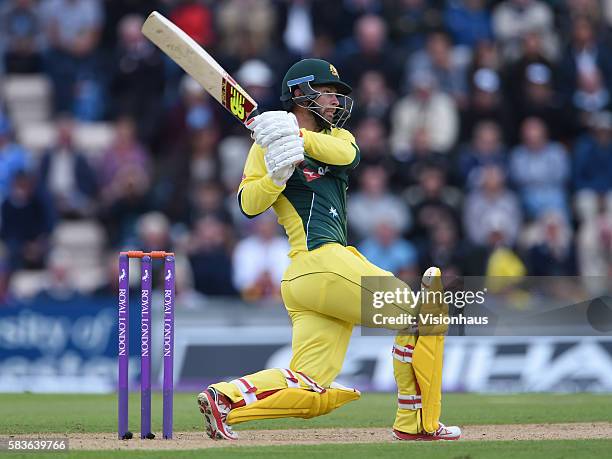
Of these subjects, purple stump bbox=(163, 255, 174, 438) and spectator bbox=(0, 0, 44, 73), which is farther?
spectator bbox=(0, 0, 44, 73)

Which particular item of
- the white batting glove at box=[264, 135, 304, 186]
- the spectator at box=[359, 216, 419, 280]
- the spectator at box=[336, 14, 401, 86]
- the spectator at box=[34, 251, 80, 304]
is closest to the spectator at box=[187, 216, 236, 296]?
the spectator at box=[34, 251, 80, 304]

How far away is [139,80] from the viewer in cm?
1641

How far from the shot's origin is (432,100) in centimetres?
1560

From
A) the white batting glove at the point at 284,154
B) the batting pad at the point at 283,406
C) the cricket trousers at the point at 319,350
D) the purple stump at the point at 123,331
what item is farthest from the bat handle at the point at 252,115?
the batting pad at the point at 283,406

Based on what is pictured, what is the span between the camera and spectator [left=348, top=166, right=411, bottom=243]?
14.7 m

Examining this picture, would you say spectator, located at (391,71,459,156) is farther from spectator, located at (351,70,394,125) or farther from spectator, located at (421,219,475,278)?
spectator, located at (421,219,475,278)

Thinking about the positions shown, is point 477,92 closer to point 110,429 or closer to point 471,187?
point 471,187

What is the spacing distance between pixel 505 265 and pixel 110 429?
6.67 meters

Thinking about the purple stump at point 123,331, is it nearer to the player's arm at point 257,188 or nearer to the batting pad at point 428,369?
the player's arm at point 257,188

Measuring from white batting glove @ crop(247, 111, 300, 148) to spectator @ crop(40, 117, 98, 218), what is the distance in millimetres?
8720

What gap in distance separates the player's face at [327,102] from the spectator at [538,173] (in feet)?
26.0

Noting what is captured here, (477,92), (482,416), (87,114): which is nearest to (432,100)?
(477,92)

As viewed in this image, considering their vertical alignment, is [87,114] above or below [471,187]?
above

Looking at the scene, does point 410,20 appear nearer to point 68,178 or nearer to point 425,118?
point 425,118
